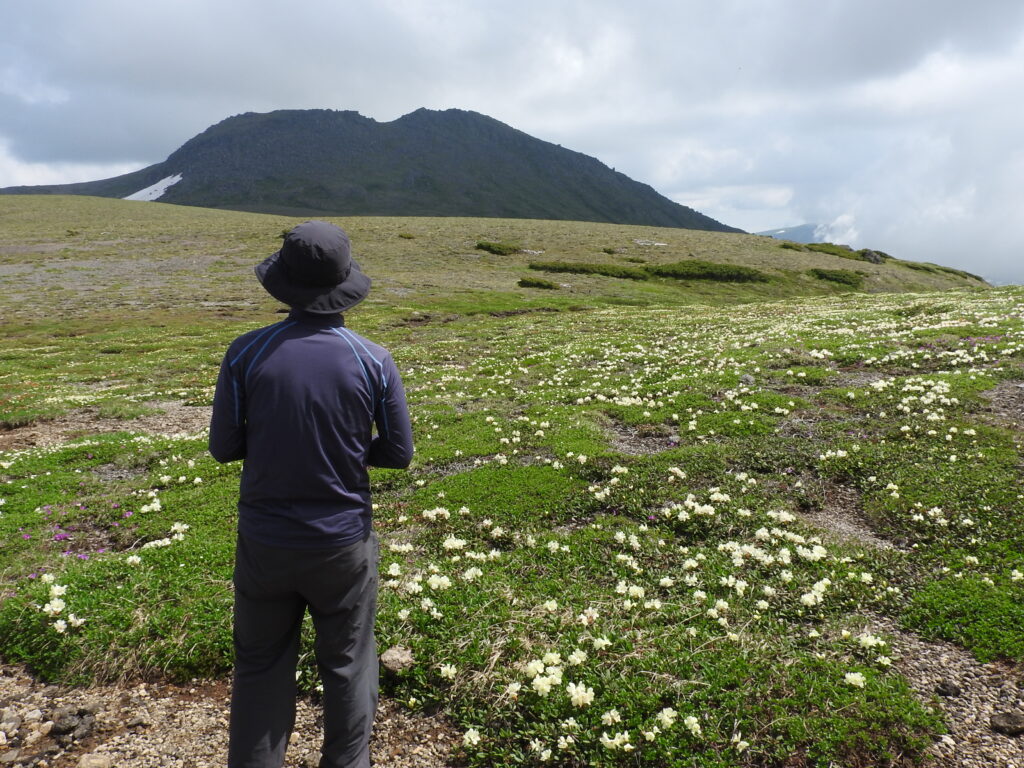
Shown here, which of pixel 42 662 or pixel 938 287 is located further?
pixel 938 287

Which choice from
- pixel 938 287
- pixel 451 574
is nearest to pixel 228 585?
pixel 451 574

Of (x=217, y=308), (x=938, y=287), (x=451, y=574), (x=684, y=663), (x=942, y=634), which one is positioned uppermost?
(x=938, y=287)

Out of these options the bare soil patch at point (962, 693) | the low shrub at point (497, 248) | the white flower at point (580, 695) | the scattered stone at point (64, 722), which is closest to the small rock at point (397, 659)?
the white flower at point (580, 695)

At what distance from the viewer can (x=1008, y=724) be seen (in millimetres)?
5426

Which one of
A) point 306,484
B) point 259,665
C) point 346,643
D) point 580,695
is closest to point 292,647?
point 259,665

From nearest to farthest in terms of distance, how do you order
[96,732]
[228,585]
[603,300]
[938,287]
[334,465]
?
[334,465]
[96,732]
[228,585]
[603,300]
[938,287]

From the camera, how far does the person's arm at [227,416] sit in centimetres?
443

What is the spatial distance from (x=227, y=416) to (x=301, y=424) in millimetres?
793

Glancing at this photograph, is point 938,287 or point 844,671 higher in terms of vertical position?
point 938,287

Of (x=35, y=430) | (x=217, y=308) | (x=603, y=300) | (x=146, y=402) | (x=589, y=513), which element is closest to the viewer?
(x=589, y=513)

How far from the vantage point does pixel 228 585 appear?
827 cm

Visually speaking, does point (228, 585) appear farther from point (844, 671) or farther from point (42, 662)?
point (844, 671)

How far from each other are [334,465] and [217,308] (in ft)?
198

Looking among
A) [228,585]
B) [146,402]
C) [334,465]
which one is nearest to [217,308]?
[146,402]
